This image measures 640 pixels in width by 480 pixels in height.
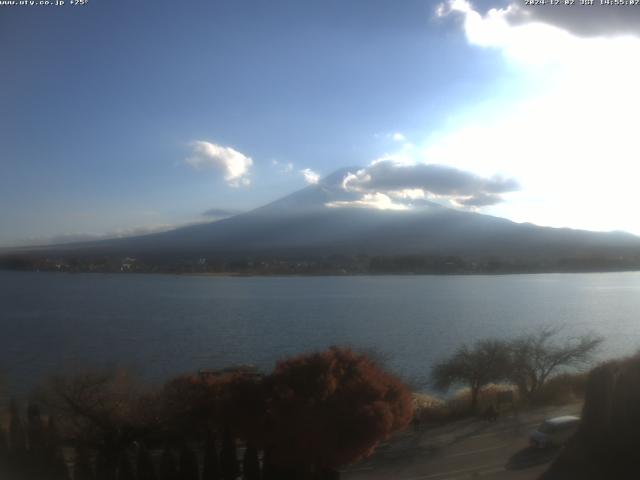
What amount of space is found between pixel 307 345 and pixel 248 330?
2572mm

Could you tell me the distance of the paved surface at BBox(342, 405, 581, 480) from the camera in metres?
5.41

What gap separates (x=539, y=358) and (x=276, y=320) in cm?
778

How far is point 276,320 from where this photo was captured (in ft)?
52.2

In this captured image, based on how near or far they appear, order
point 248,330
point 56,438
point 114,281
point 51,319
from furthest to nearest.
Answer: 1. point 114,281
2. point 51,319
3. point 248,330
4. point 56,438

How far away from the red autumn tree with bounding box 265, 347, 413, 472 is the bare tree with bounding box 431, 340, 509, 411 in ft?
13.4

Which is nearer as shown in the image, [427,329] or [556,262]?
[427,329]

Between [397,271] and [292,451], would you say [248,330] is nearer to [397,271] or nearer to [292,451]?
[292,451]

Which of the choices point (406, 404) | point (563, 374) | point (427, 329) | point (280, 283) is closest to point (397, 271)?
point (280, 283)

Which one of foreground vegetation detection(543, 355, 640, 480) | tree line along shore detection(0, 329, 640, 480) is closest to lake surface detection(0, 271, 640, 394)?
tree line along shore detection(0, 329, 640, 480)

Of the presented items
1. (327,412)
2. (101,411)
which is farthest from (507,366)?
(101,411)

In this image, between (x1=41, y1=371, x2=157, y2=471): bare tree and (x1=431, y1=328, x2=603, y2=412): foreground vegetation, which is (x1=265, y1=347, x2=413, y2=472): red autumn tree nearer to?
(x1=41, y1=371, x2=157, y2=471): bare tree

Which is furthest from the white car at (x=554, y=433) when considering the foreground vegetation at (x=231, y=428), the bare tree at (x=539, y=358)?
the bare tree at (x=539, y=358)

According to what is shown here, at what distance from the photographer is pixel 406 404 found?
5914 mm

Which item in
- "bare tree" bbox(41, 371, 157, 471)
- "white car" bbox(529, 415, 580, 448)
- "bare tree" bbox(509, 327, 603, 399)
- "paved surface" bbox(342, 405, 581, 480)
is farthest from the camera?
A: "bare tree" bbox(509, 327, 603, 399)
